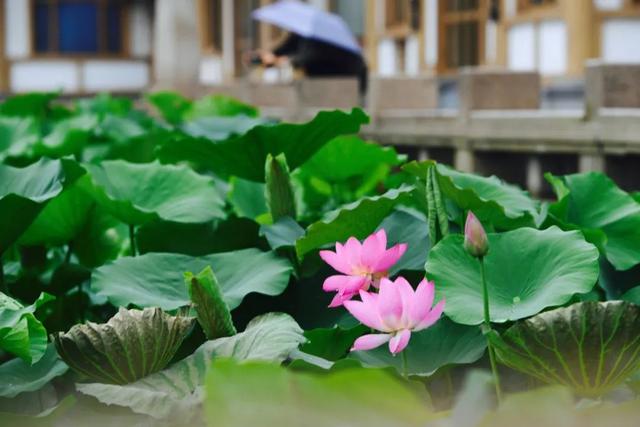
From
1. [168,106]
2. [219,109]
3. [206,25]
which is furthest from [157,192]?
[206,25]

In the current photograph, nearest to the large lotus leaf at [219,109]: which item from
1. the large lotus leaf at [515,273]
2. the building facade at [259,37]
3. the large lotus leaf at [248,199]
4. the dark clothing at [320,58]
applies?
the building facade at [259,37]

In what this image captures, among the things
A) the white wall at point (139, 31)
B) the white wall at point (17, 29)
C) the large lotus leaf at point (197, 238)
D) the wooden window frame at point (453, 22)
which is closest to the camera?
the large lotus leaf at point (197, 238)

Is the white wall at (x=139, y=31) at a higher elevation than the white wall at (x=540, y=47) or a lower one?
higher

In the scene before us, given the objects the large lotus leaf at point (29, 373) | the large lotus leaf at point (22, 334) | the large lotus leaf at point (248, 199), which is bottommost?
→ the large lotus leaf at point (29, 373)

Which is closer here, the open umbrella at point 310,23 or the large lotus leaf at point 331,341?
the large lotus leaf at point 331,341

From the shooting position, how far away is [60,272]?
1273 millimetres

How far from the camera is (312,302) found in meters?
1.09

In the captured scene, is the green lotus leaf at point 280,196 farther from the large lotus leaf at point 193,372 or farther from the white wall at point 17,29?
the white wall at point 17,29

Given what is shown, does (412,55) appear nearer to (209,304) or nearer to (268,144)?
(268,144)

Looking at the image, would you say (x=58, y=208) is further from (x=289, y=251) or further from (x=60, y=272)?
(x=289, y=251)

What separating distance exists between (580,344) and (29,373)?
15.6 inches

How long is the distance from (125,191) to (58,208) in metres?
0.10

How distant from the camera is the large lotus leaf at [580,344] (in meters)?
0.77

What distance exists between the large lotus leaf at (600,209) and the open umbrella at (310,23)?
7075mm
